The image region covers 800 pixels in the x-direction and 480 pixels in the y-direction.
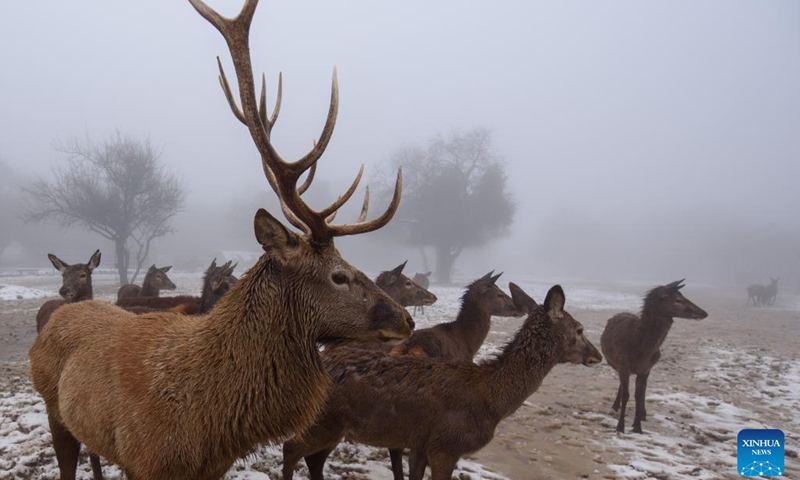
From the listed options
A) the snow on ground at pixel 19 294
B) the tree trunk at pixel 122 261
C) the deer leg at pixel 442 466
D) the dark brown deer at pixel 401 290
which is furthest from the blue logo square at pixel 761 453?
the tree trunk at pixel 122 261

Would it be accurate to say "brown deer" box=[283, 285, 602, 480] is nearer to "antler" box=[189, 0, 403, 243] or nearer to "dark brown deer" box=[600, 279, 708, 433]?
"antler" box=[189, 0, 403, 243]

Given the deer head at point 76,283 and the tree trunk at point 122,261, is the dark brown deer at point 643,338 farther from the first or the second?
the tree trunk at point 122,261

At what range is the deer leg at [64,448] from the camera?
3.38 m

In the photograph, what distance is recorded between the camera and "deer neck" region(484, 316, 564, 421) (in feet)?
15.5

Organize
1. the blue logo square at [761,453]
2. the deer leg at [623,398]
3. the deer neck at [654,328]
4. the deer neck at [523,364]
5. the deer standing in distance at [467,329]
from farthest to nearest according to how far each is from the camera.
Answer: the deer neck at [654,328] < the deer leg at [623,398] < the deer standing in distance at [467,329] < the blue logo square at [761,453] < the deer neck at [523,364]

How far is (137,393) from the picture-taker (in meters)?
2.41

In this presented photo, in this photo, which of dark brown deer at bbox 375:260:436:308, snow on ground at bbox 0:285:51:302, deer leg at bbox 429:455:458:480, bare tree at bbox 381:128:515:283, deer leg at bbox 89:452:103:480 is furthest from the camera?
bare tree at bbox 381:128:515:283

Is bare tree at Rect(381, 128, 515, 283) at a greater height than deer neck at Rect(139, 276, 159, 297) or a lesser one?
greater

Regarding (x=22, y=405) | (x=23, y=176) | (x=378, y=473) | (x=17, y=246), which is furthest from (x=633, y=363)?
(x=17, y=246)

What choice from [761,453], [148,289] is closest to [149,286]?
[148,289]

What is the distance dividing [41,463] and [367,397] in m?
3.35

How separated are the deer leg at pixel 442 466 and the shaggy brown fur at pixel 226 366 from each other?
211 cm

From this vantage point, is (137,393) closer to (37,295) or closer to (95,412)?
(95,412)

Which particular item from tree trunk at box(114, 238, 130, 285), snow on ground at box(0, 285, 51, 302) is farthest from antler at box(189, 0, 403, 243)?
tree trunk at box(114, 238, 130, 285)
